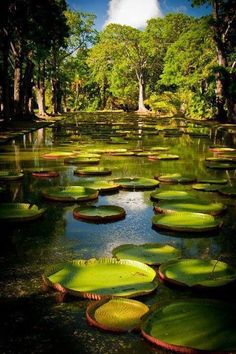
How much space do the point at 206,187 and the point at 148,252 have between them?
3.09 m

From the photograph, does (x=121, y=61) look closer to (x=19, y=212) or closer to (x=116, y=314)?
(x=19, y=212)

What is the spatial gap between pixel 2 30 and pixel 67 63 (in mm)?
34430

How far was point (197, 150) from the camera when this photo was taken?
40.1 ft

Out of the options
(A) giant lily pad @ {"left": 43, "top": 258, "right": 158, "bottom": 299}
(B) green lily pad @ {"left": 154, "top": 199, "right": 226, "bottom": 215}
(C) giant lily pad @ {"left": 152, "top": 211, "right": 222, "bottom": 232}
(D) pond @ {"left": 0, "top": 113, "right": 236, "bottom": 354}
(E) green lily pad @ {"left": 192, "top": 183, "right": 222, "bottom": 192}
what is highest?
(E) green lily pad @ {"left": 192, "top": 183, "right": 222, "bottom": 192}

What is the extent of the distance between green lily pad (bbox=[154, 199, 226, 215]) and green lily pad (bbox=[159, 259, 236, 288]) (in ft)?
5.50

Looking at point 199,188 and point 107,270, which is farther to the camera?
point 199,188

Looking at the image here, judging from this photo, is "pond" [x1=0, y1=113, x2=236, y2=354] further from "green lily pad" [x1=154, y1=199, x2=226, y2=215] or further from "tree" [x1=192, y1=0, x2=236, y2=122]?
"tree" [x1=192, y1=0, x2=236, y2=122]

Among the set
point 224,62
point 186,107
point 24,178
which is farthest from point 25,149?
point 186,107

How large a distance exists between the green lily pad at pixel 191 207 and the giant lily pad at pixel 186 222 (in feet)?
0.86

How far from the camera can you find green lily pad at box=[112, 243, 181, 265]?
11.4ft

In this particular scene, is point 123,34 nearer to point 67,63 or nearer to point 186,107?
point 67,63

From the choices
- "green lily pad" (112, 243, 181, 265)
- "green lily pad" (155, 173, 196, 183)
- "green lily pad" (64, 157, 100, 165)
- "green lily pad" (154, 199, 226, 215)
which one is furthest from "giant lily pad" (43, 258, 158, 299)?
"green lily pad" (64, 157, 100, 165)

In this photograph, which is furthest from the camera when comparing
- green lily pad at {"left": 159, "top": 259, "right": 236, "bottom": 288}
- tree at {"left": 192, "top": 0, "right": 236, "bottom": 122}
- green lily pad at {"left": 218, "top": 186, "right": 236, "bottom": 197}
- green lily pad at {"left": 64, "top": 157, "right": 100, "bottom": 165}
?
tree at {"left": 192, "top": 0, "right": 236, "bottom": 122}

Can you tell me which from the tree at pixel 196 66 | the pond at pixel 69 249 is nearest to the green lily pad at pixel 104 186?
the pond at pixel 69 249
